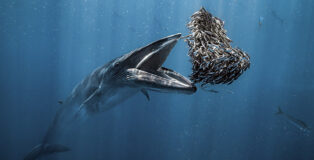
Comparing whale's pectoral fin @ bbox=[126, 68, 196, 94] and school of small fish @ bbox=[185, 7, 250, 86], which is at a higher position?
school of small fish @ bbox=[185, 7, 250, 86]

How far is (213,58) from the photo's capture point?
6.75 ft

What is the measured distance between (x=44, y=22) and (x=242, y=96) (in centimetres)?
3965

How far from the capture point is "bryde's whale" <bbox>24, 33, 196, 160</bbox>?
7.25 feet

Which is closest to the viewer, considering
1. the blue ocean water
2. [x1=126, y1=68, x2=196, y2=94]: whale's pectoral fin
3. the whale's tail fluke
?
[x1=126, y1=68, x2=196, y2=94]: whale's pectoral fin

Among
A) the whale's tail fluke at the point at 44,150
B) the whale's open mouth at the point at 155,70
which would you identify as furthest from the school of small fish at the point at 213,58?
the whale's tail fluke at the point at 44,150

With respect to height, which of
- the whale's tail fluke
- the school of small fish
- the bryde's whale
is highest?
the school of small fish

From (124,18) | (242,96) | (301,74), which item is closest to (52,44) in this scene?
(124,18)

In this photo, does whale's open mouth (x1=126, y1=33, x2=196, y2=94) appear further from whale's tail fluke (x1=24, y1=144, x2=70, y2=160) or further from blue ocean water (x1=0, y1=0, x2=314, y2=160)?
blue ocean water (x1=0, y1=0, x2=314, y2=160)

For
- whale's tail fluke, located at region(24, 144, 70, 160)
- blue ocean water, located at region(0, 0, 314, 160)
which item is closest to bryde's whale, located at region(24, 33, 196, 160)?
whale's tail fluke, located at region(24, 144, 70, 160)

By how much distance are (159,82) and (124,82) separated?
3.19 ft

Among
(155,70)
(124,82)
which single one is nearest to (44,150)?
(124,82)

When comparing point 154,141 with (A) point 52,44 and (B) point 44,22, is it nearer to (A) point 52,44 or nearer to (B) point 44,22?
(B) point 44,22

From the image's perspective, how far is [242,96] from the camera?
149 feet

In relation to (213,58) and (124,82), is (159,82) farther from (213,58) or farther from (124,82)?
(124,82)
